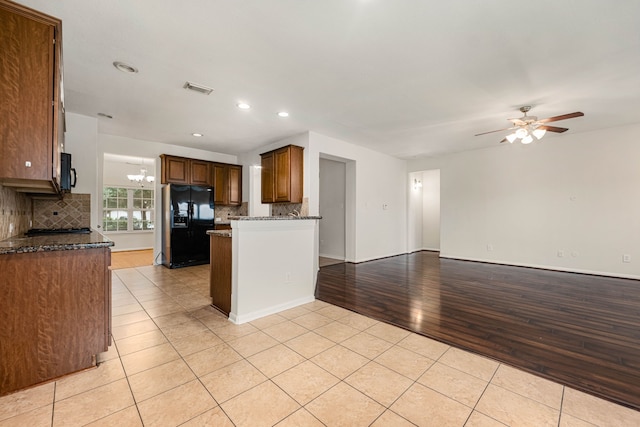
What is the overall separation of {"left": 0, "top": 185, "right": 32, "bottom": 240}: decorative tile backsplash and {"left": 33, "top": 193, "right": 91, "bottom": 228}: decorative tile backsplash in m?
0.16

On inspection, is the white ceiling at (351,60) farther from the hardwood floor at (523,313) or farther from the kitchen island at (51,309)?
the hardwood floor at (523,313)

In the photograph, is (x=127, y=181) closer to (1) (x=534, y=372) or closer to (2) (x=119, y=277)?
(2) (x=119, y=277)

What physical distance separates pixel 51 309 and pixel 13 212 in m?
1.83

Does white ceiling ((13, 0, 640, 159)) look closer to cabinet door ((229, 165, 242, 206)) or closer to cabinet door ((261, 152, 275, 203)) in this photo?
cabinet door ((261, 152, 275, 203))

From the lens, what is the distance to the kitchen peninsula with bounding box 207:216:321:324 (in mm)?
2906

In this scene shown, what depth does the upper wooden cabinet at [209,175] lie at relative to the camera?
5730 millimetres

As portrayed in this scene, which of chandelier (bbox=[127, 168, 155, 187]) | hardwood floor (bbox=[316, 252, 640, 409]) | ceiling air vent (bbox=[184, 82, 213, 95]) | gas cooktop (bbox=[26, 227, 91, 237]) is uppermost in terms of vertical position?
ceiling air vent (bbox=[184, 82, 213, 95])

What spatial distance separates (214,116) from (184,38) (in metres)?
1.93

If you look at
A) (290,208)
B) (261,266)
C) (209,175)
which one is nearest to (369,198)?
(290,208)

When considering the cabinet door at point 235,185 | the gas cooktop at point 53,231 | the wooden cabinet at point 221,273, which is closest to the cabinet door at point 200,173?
the cabinet door at point 235,185

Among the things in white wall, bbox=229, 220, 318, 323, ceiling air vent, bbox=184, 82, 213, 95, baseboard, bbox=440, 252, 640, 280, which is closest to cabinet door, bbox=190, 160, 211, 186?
ceiling air vent, bbox=184, 82, 213, 95

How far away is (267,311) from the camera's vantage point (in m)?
3.09

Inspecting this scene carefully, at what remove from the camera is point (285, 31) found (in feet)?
7.39

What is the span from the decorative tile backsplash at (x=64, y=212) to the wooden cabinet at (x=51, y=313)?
3.01 meters
